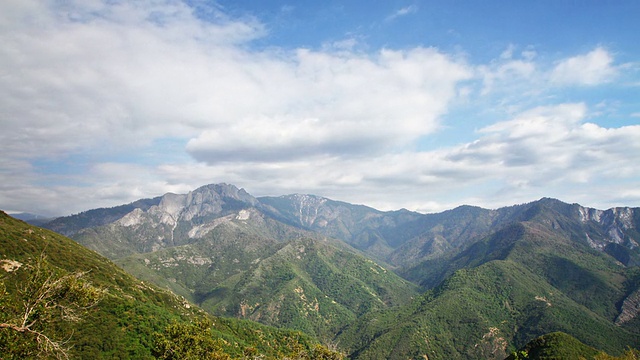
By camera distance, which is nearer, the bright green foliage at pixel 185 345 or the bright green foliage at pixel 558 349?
the bright green foliage at pixel 185 345

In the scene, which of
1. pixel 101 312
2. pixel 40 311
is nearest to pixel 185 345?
pixel 40 311

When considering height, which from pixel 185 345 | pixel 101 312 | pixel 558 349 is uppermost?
pixel 185 345

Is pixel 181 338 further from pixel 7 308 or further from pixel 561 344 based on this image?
pixel 561 344

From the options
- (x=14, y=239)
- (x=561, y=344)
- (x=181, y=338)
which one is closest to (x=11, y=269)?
(x=14, y=239)

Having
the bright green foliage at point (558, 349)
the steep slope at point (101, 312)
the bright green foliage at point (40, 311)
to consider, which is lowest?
the bright green foliage at point (558, 349)

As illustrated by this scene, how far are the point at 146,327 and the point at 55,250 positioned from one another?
3238 inches

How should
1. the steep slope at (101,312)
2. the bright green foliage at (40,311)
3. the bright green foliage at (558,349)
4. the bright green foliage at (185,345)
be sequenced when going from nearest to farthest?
the bright green foliage at (40,311), the bright green foliage at (185,345), the steep slope at (101,312), the bright green foliage at (558,349)

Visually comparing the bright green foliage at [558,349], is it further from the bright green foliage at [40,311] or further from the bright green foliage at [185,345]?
the bright green foliage at [40,311]

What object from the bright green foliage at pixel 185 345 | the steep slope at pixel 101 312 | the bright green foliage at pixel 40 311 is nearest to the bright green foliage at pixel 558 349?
the steep slope at pixel 101 312

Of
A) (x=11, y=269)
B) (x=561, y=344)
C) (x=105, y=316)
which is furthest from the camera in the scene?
(x=561, y=344)

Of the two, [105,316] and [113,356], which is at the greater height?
[105,316]

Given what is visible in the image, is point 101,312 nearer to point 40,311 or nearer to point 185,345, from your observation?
point 185,345

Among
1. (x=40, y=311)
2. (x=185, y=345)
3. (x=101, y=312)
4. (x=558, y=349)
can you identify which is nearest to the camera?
(x=40, y=311)

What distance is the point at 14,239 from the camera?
508ft
